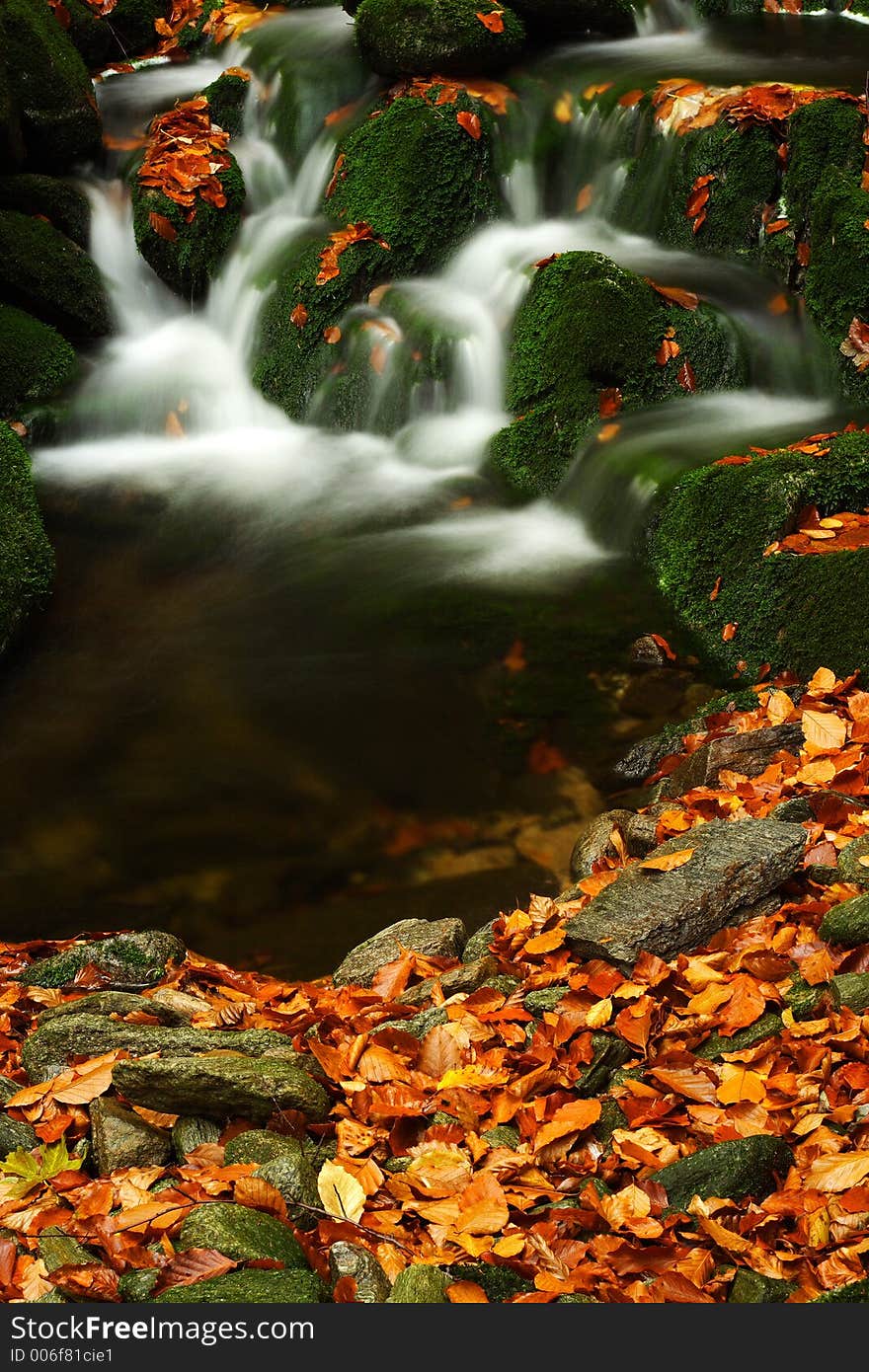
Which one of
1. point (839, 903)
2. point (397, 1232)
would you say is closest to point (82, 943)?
point (397, 1232)

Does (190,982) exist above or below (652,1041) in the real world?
below

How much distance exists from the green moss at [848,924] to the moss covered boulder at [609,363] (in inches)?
202

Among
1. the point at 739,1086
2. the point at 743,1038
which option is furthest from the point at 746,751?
the point at 739,1086

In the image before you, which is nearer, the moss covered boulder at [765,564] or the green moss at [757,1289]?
the green moss at [757,1289]

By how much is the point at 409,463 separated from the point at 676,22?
597cm

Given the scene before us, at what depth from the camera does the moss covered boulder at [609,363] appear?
824 centimetres

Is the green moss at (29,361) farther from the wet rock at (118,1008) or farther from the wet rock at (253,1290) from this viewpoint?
the wet rock at (253,1290)

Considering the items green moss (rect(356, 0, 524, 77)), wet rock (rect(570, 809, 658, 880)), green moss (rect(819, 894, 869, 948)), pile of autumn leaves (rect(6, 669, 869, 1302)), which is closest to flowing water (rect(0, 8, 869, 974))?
wet rock (rect(570, 809, 658, 880))

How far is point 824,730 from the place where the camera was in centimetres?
491

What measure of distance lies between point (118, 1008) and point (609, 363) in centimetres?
585

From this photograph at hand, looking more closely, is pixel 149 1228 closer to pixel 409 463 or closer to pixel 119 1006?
pixel 119 1006

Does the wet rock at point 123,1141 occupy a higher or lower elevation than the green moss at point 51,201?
lower

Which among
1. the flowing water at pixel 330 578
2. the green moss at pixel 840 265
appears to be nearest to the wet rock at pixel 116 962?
the flowing water at pixel 330 578

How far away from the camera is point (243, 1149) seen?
118 inches
